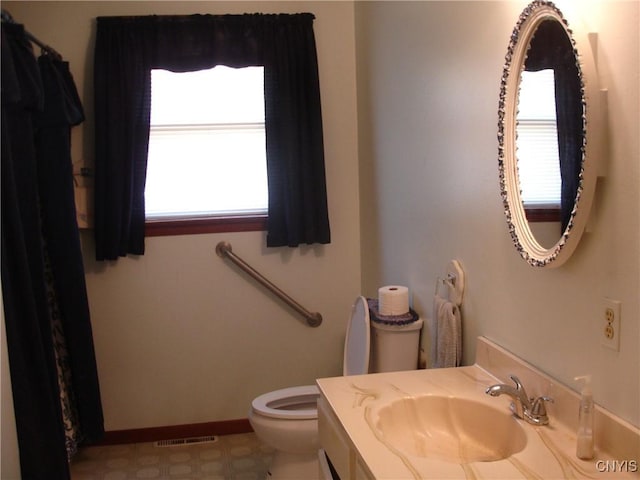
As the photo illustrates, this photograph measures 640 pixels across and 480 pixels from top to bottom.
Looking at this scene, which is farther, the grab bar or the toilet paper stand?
the grab bar

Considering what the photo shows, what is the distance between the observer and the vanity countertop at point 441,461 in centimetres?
133

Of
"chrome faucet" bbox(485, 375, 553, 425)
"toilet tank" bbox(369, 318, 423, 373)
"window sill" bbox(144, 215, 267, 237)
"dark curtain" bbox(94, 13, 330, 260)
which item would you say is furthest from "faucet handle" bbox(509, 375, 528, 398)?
"window sill" bbox(144, 215, 267, 237)

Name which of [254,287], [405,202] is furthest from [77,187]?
[405,202]

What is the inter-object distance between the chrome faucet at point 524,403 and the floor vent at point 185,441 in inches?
88.3

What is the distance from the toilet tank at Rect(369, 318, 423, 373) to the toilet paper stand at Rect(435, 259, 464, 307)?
30 cm

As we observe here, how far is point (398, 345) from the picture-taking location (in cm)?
254

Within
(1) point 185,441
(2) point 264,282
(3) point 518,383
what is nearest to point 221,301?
(2) point 264,282

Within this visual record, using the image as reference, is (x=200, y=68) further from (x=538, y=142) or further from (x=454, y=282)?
(x=538, y=142)

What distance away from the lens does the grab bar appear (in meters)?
3.45

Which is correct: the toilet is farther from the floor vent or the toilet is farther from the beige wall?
the floor vent

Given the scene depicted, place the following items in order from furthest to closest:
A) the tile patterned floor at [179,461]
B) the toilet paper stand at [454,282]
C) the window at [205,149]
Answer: the window at [205,149], the tile patterned floor at [179,461], the toilet paper stand at [454,282]

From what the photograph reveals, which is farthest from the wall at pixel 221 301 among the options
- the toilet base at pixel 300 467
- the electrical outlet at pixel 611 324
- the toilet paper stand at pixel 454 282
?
the electrical outlet at pixel 611 324

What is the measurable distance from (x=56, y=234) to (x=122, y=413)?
3.71ft

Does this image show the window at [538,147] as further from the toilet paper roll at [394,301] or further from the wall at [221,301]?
the wall at [221,301]
